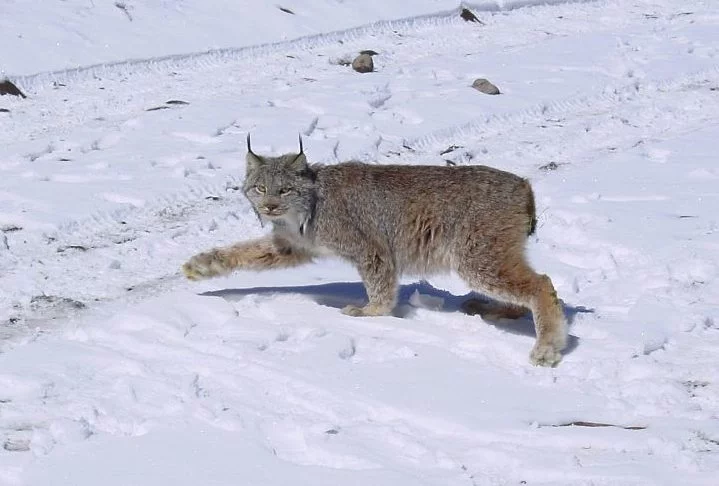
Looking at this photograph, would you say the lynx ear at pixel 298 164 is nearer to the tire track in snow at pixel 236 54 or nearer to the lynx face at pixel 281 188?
the lynx face at pixel 281 188

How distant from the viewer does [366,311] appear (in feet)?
21.2

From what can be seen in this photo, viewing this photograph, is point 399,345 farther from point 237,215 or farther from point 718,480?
point 237,215

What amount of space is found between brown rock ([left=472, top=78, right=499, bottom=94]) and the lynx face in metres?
5.32

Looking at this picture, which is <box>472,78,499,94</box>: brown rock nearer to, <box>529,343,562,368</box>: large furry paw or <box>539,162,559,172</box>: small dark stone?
<box>539,162,559,172</box>: small dark stone

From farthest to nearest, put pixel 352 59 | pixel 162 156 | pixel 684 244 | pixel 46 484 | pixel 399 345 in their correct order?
pixel 352 59 < pixel 162 156 < pixel 684 244 < pixel 399 345 < pixel 46 484

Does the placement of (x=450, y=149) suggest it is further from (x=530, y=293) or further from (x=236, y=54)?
(x=530, y=293)

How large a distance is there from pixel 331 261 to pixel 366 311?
113cm

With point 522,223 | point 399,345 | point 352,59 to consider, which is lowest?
point 352,59

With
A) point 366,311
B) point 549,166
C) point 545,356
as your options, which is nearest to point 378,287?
point 366,311

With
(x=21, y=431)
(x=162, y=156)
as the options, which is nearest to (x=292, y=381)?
(x=21, y=431)

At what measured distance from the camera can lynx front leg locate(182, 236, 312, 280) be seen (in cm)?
672

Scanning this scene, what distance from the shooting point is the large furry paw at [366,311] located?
6457 mm

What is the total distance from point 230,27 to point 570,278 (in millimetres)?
7021

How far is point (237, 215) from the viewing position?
27.1 ft
